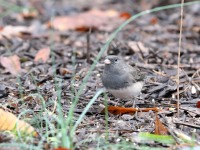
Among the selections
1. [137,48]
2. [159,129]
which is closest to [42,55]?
[137,48]

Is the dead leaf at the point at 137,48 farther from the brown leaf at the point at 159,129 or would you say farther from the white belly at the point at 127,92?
the brown leaf at the point at 159,129

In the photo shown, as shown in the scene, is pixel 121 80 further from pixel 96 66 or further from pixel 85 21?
pixel 85 21

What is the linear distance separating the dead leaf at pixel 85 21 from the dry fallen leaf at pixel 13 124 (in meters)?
3.27

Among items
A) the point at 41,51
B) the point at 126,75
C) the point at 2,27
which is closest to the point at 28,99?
the point at 126,75

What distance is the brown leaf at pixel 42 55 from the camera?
4984mm

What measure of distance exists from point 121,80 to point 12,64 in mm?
1449

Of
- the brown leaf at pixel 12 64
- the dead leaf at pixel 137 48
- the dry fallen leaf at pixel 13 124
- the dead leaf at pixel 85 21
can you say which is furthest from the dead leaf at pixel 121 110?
the dead leaf at pixel 85 21

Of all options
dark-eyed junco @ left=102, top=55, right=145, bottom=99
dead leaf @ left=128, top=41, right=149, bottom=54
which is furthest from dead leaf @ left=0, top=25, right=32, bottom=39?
dark-eyed junco @ left=102, top=55, right=145, bottom=99

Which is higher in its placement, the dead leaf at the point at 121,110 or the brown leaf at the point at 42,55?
the brown leaf at the point at 42,55

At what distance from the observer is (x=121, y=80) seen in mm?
3656

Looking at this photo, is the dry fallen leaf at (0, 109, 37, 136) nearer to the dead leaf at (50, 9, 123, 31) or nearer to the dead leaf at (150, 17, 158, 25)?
the dead leaf at (50, 9, 123, 31)

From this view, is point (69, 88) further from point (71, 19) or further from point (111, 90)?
point (71, 19)

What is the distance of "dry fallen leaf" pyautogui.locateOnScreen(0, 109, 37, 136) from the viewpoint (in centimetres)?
288

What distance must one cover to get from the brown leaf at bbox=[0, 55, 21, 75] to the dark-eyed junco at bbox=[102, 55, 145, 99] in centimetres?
116
